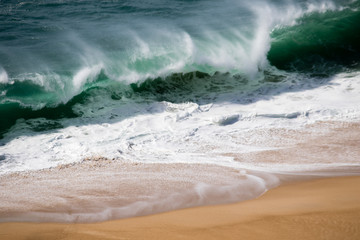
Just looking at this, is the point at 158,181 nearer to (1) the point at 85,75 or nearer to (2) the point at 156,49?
(1) the point at 85,75

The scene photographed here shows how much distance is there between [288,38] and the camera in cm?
1059

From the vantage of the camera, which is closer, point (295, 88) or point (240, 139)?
point (240, 139)

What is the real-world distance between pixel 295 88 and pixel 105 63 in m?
4.68

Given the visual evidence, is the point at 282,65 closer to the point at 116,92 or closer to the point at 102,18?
the point at 116,92

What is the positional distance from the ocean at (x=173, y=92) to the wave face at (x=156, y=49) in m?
0.04

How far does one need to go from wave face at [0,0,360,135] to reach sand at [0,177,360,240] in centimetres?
421

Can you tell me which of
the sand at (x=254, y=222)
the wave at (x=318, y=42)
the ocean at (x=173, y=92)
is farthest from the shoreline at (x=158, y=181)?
the wave at (x=318, y=42)

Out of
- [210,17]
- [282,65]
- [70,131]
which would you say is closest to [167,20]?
[210,17]

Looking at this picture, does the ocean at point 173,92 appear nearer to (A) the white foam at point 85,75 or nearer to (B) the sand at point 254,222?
(A) the white foam at point 85,75

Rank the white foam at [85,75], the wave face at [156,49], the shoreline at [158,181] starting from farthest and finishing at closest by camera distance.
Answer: the white foam at [85,75], the wave face at [156,49], the shoreline at [158,181]

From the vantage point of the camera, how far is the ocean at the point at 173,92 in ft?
15.9

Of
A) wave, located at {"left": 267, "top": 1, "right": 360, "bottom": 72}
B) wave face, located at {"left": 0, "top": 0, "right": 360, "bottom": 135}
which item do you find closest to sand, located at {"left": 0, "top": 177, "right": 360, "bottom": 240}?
wave face, located at {"left": 0, "top": 0, "right": 360, "bottom": 135}

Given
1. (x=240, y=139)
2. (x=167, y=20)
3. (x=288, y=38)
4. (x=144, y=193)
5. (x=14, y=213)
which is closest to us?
(x=14, y=213)

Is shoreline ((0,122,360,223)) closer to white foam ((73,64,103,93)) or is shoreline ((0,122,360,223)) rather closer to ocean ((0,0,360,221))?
ocean ((0,0,360,221))
